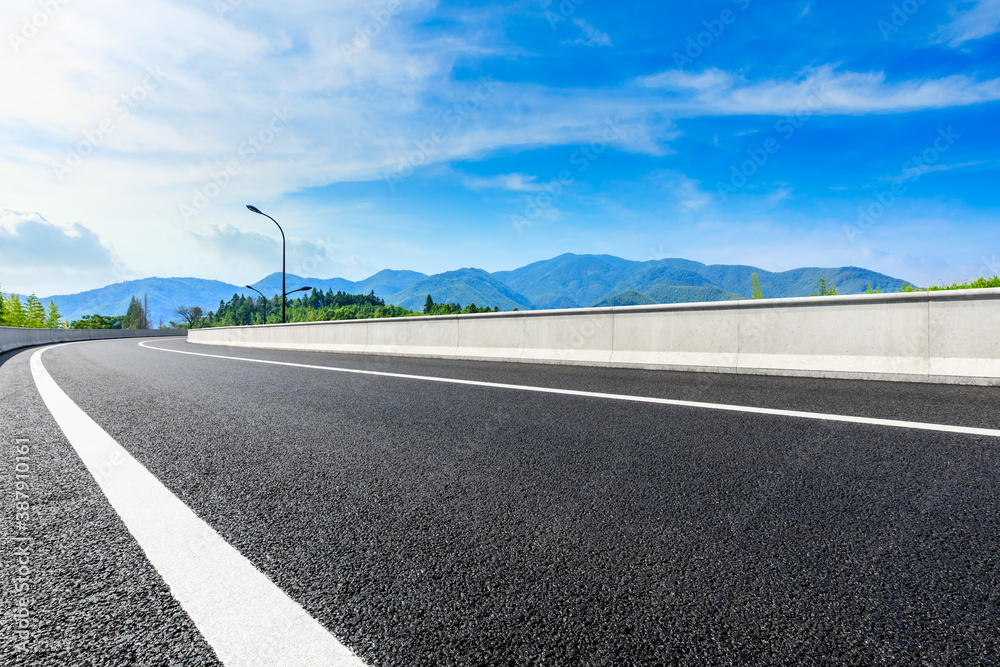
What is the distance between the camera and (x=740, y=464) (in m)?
3.29

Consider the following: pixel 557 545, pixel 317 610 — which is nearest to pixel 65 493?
pixel 317 610

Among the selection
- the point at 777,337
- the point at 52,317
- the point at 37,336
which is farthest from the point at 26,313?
the point at 777,337

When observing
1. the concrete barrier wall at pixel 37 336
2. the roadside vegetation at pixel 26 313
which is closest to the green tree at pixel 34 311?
the roadside vegetation at pixel 26 313

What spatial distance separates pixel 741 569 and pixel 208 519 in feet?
7.30

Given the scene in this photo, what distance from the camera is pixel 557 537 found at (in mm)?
2250

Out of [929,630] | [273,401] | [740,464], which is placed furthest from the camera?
[273,401]

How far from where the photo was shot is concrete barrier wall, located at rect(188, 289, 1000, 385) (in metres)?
6.52

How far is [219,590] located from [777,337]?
8005 mm

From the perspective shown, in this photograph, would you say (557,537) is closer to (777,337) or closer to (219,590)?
(219,590)

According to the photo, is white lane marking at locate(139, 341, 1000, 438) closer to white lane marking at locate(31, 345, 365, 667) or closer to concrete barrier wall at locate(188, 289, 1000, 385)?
concrete barrier wall at locate(188, 289, 1000, 385)

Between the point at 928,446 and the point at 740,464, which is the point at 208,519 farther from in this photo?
the point at 928,446

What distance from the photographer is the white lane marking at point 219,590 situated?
1451 millimetres

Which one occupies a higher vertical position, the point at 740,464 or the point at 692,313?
the point at 692,313

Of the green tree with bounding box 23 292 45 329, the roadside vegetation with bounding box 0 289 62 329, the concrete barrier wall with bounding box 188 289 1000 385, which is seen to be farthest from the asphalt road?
the green tree with bounding box 23 292 45 329
